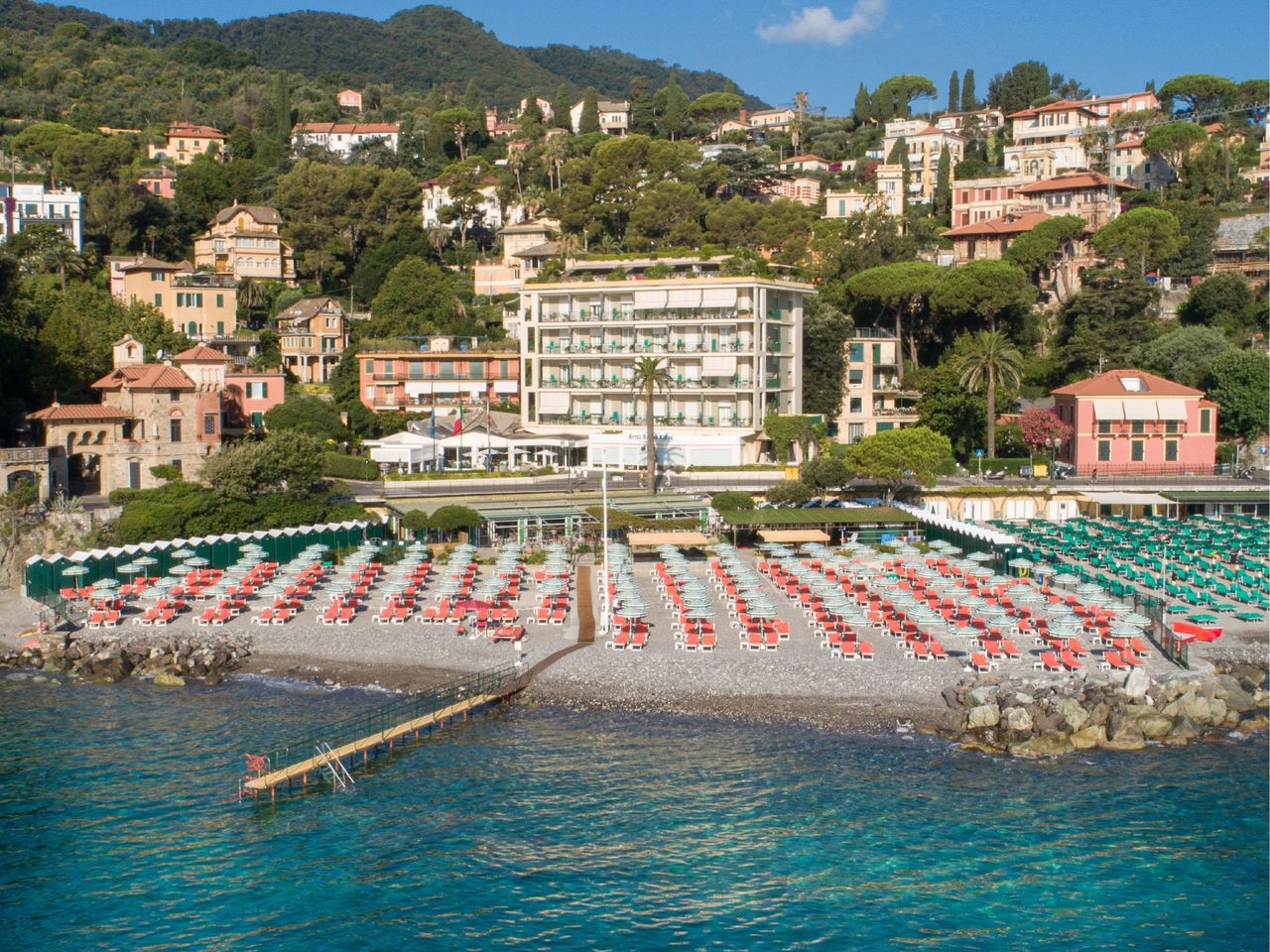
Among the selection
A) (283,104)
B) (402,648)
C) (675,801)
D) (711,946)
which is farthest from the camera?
(283,104)

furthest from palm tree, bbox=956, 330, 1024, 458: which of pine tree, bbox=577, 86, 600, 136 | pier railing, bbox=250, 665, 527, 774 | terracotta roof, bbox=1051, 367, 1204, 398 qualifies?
pine tree, bbox=577, 86, 600, 136

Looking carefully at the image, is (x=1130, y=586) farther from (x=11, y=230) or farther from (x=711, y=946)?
(x=11, y=230)

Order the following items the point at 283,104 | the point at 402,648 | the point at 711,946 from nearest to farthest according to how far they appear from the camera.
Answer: the point at 711,946 → the point at 402,648 → the point at 283,104

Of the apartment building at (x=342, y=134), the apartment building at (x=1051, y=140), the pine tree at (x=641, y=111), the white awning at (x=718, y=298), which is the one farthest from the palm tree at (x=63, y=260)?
the apartment building at (x=1051, y=140)

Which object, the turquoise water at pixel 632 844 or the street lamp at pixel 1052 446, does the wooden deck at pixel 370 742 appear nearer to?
the turquoise water at pixel 632 844

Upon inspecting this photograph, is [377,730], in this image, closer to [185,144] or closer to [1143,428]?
[1143,428]

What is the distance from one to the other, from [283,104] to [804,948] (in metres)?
130

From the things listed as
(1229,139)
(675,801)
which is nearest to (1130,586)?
(675,801)

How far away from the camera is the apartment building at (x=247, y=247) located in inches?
3947

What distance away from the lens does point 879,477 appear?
60.4 m

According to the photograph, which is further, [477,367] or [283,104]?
[283,104]

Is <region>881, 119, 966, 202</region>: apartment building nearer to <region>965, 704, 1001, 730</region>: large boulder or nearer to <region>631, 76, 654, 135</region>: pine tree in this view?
<region>631, 76, 654, 135</region>: pine tree

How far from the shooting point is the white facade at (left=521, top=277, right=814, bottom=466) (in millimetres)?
70375

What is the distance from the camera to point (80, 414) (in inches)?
2344
